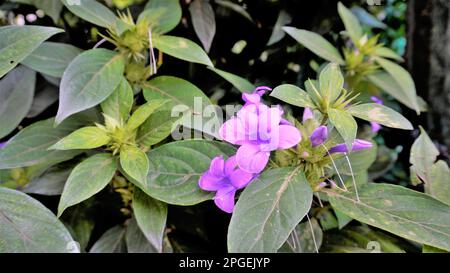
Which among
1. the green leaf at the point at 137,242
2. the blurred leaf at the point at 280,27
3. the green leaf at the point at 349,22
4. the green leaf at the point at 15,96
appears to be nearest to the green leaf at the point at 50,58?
the green leaf at the point at 15,96

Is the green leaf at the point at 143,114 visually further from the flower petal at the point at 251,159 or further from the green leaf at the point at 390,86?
the green leaf at the point at 390,86

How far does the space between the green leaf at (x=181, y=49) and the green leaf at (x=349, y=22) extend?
37 centimetres

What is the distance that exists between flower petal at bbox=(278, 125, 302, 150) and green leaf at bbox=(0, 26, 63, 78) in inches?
12.6

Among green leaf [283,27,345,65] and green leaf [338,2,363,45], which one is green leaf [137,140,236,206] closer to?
green leaf [283,27,345,65]

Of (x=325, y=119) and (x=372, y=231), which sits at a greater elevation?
(x=325, y=119)

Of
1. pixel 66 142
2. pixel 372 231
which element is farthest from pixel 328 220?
pixel 66 142

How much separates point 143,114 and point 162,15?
0.24 m

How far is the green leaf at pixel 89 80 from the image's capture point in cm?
63

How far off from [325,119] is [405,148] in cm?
60
